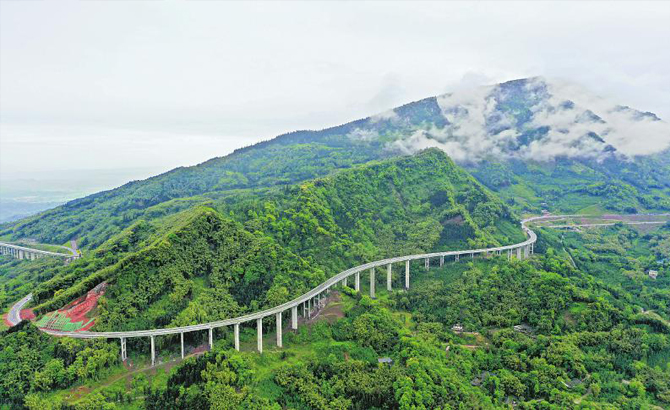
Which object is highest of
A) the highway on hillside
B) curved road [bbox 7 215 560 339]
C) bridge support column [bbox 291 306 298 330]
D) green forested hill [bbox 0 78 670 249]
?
green forested hill [bbox 0 78 670 249]

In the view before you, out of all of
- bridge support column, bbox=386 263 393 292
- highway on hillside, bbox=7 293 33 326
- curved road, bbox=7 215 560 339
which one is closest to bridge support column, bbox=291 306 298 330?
curved road, bbox=7 215 560 339

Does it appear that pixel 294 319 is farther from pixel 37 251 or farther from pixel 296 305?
pixel 37 251

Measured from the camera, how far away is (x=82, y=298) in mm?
61250

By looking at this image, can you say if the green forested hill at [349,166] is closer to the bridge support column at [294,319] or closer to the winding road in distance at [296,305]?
the winding road in distance at [296,305]

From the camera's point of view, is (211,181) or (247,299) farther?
(211,181)

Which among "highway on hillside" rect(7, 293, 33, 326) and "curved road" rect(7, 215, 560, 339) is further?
"highway on hillside" rect(7, 293, 33, 326)

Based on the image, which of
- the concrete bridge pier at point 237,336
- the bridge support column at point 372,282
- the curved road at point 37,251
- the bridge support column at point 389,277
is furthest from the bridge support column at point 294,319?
the curved road at point 37,251

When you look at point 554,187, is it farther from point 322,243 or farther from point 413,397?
point 413,397

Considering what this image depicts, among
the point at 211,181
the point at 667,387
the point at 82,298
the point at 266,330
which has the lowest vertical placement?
the point at 667,387

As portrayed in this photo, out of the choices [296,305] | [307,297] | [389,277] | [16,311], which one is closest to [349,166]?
[389,277]

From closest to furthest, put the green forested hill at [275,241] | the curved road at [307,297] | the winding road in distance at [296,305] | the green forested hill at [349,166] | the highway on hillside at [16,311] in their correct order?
the curved road at [307,297] → the winding road in distance at [296,305] → the highway on hillside at [16,311] → the green forested hill at [275,241] → the green forested hill at [349,166]

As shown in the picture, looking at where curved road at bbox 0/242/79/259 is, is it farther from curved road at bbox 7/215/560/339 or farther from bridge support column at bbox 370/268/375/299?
bridge support column at bbox 370/268/375/299

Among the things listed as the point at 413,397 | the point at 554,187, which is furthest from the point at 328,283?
the point at 554,187

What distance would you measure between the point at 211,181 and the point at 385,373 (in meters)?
129
